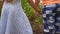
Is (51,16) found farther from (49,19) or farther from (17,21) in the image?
(17,21)

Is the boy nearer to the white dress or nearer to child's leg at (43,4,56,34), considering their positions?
child's leg at (43,4,56,34)

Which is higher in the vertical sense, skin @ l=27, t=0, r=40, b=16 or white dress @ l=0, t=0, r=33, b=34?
skin @ l=27, t=0, r=40, b=16

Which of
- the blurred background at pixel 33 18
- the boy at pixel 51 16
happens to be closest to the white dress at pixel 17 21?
the blurred background at pixel 33 18

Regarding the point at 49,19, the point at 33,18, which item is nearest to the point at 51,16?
the point at 49,19

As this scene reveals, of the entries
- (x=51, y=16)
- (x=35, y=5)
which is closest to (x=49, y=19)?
(x=51, y=16)

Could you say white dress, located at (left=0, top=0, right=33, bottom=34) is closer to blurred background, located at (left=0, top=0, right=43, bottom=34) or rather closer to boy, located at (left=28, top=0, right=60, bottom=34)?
blurred background, located at (left=0, top=0, right=43, bottom=34)

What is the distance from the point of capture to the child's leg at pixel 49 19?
0.95 meters

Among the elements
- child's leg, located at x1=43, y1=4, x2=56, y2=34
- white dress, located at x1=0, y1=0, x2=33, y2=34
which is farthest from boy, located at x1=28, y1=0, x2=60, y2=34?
white dress, located at x1=0, y1=0, x2=33, y2=34

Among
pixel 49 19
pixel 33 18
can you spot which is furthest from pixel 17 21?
pixel 49 19

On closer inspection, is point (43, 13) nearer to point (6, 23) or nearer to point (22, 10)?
point (22, 10)

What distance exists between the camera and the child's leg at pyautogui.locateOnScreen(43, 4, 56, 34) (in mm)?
945

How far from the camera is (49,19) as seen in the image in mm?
960

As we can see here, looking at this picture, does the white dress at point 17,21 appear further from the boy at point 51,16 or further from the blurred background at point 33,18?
the boy at point 51,16

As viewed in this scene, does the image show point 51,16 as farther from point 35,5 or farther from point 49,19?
point 35,5
